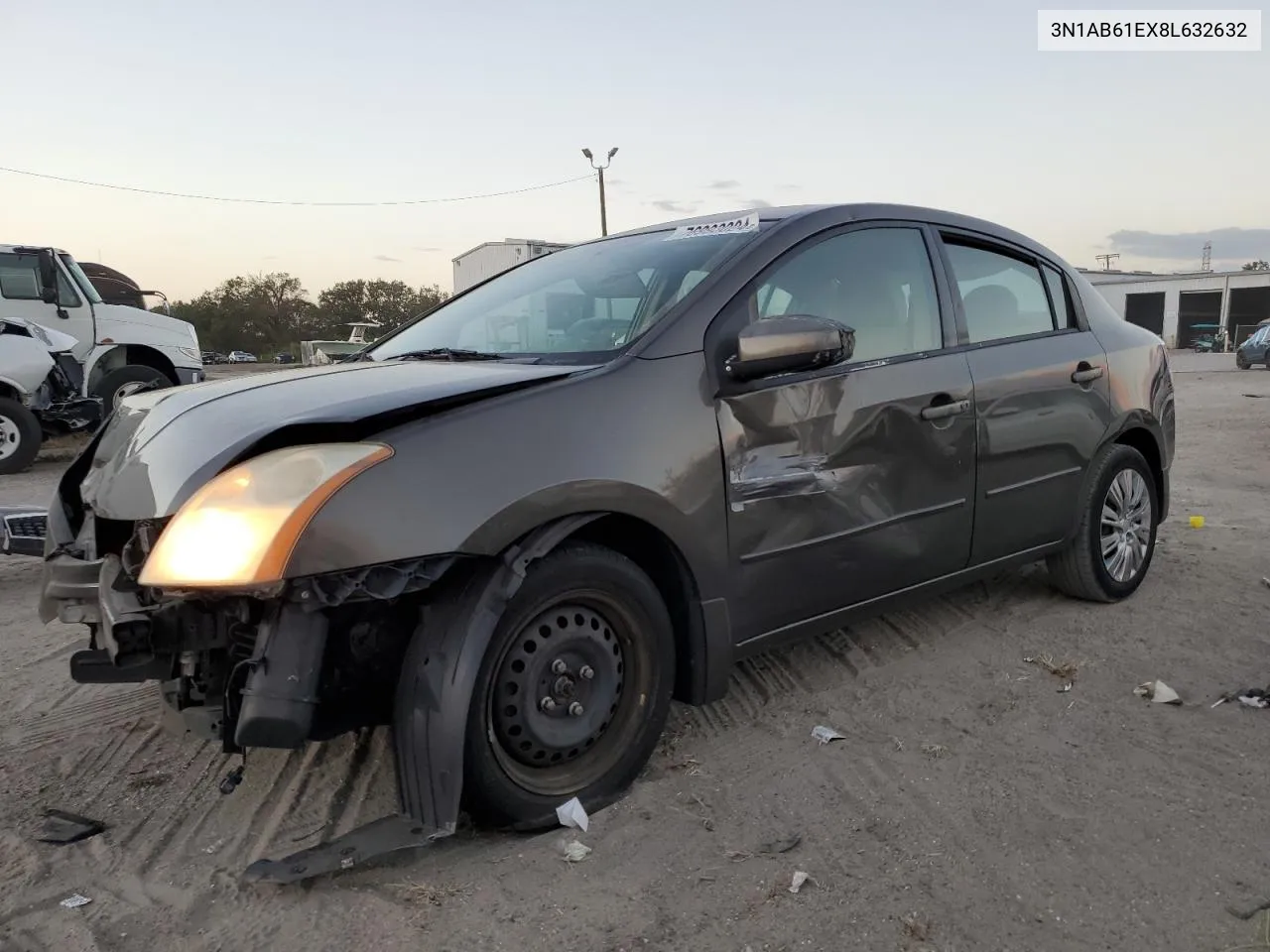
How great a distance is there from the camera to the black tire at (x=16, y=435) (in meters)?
9.11

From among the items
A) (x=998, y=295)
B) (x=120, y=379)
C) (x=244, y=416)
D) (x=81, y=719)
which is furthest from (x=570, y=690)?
(x=120, y=379)

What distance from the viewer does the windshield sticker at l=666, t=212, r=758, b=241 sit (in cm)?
306

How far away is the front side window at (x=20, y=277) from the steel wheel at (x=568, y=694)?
37.0 ft

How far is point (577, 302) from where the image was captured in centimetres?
310

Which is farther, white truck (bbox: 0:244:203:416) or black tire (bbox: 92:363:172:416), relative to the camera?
black tire (bbox: 92:363:172:416)

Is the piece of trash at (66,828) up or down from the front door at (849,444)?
down

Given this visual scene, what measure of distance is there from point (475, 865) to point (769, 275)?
1.93 metres

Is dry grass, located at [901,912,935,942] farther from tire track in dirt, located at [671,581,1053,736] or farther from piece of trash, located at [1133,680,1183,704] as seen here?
piece of trash, located at [1133,680,1183,704]

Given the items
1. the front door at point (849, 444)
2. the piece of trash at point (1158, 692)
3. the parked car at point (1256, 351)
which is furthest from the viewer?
the parked car at point (1256, 351)

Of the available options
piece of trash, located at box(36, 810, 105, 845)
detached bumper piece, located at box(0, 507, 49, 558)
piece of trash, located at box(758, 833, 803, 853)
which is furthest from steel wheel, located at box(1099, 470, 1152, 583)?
detached bumper piece, located at box(0, 507, 49, 558)

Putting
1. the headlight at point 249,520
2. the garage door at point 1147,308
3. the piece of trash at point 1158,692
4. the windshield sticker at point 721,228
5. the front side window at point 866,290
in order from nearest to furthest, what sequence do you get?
1. the headlight at point 249,520
2. the front side window at point 866,290
3. the windshield sticker at point 721,228
4. the piece of trash at point 1158,692
5. the garage door at point 1147,308

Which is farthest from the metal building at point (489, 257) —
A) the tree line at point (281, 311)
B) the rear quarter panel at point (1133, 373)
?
the tree line at point (281, 311)

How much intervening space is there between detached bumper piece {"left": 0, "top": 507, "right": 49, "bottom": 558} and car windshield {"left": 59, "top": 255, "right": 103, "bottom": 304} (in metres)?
9.69

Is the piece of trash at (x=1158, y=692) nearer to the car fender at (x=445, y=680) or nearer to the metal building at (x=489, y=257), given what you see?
the car fender at (x=445, y=680)
